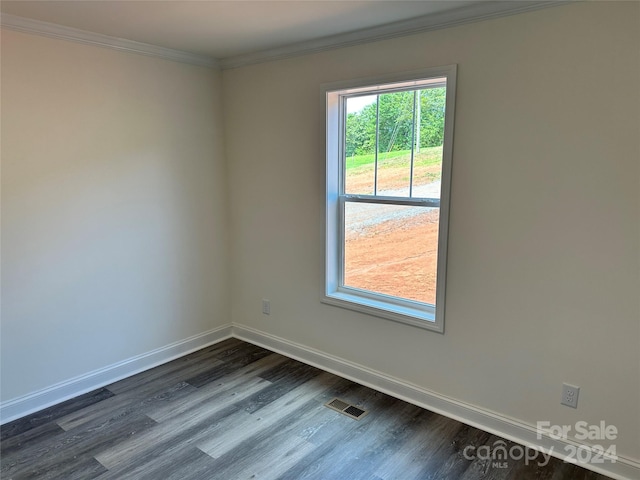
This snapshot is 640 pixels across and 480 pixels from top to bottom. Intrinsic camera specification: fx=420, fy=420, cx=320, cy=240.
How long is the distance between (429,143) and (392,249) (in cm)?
73

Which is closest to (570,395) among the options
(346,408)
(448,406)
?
(448,406)

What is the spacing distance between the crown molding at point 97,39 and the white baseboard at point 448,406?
2253mm

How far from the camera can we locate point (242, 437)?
2381 millimetres

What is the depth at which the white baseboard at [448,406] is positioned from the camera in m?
2.10

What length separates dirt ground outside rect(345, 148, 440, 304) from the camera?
2.65m

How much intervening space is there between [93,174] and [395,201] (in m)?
1.98

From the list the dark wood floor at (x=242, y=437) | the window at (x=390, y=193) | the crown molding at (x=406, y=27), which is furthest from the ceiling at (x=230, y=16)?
the dark wood floor at (x=242, y=437)

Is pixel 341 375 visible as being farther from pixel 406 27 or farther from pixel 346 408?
pixel 406 27

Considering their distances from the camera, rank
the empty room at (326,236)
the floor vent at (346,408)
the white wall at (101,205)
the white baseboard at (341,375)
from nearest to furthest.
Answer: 1. the empty room at (326,236)
2. the white baseboard at (341,375)
3. the white wall at (101,205)
4. the floor vent at (346,408)

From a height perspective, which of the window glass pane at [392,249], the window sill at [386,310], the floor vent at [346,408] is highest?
the window glass pane at [392,249]

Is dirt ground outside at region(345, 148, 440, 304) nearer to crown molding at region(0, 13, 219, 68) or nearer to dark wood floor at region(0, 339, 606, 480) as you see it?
dark wood floor at region(0, 339, 606, 480)

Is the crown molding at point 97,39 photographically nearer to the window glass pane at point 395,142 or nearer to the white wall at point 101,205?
the white wall at point 101,205

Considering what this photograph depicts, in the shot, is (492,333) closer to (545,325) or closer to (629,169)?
(545,325)

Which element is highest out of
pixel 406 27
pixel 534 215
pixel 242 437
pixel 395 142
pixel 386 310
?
pixel 406 27
